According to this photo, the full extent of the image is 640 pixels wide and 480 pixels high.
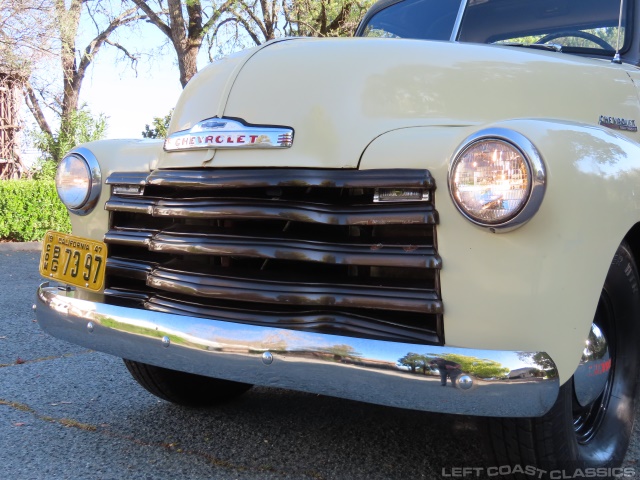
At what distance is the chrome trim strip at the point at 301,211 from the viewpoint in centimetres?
184

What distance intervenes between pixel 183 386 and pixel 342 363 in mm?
1347

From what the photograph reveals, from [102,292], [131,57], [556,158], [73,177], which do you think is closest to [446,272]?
[556,158]

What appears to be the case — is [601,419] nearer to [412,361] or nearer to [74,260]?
[412,361]

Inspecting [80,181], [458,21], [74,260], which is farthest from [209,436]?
[458,21]

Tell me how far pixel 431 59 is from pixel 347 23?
13.2 metres

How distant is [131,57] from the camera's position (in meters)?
19.4

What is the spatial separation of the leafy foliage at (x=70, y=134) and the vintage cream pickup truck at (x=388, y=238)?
1430 centimetres

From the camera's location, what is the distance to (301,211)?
76.0 inches

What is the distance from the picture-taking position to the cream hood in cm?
210

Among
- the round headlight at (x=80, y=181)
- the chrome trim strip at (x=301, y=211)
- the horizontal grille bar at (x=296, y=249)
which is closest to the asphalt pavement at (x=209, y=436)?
the horizontal grille bar at (x=296, y=249)

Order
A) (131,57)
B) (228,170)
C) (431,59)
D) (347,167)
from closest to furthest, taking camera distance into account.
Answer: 1. (347,167)
2. (228,170)
3. (431,59)
4. (131,57)

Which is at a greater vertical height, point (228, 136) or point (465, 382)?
point (228, 136)

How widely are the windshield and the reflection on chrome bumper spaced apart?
69.7 inches

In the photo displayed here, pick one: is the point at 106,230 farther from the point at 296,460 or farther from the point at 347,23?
the point at 347,23
